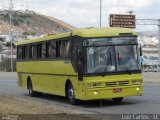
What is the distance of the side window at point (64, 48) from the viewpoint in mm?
19638

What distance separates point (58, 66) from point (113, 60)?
10.5 ft

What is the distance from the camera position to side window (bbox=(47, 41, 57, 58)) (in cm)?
2108

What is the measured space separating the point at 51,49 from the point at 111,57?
13.8 ft

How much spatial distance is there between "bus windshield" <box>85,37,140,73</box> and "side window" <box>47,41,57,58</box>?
3.25m

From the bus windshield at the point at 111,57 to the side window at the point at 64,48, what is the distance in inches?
67.9

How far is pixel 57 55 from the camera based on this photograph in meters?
20.8

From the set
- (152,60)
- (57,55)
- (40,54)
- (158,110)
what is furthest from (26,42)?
(152,60)

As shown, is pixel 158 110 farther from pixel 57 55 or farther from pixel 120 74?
pixel 57 55

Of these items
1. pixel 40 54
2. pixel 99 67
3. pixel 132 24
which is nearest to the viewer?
pixel 99 67

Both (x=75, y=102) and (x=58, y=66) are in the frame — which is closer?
(x=75, y=102)

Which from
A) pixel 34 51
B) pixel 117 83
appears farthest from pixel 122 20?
pixel 117 83

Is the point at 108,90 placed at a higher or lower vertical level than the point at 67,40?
lower

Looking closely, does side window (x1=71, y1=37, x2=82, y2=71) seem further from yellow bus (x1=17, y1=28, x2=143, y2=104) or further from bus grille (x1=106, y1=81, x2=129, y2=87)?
bus grille (x1=106, y1=81, x2=129, y2=87)

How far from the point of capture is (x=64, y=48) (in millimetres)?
19984
